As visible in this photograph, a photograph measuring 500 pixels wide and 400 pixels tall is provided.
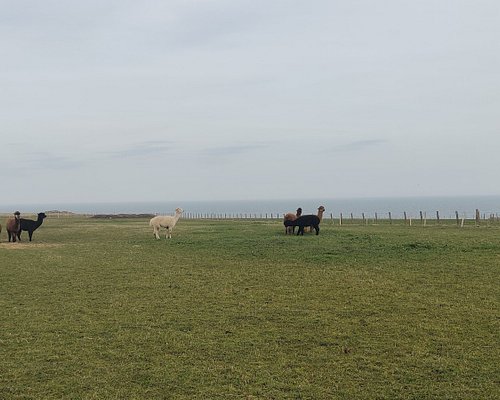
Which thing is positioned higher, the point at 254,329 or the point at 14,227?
the point at 14,227

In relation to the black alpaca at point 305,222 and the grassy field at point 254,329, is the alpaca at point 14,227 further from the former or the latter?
the black alpaca at point 305,222

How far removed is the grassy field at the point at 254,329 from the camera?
752 cm

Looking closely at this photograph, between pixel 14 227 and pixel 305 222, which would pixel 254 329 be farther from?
pixel 14 227

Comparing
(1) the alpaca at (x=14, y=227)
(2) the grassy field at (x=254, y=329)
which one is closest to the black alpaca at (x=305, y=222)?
(2) the grassy field at (x=254, y=329)

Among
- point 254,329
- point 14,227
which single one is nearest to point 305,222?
point 14,227

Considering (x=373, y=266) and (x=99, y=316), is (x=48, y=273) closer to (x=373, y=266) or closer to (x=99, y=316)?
(x=99, y=316)

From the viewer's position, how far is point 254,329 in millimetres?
10227

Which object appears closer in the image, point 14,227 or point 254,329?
point 254,329

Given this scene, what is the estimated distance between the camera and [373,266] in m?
17.7

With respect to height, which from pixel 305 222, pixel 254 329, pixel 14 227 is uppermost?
pixel 14 227

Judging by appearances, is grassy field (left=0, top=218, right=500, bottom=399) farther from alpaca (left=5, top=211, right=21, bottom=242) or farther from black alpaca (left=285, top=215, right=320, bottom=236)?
alpaca (left=5, top=211, right=21, bottom=242)

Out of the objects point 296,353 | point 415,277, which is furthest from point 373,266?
point 296,353

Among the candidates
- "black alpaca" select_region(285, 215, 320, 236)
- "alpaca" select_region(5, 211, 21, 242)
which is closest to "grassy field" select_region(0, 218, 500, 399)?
"black alpaca" select_region(285, 215, 320, 236)

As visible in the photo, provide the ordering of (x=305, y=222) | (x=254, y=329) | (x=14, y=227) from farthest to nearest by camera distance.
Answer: (x=305, y=222) → (x=14, y=227) → (x=254, y=329)
